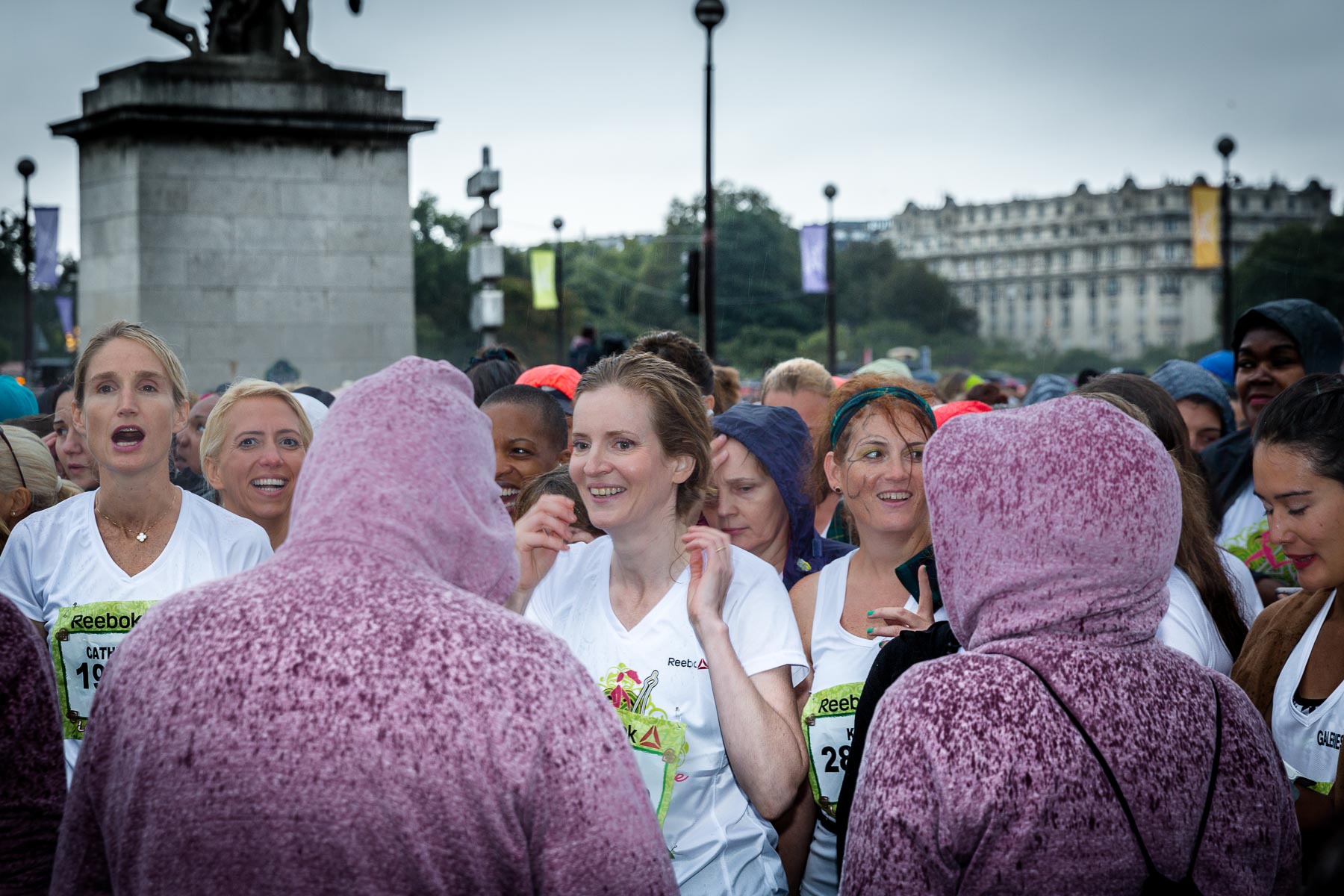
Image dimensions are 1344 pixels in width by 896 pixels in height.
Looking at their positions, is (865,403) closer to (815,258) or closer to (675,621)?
(675,621)

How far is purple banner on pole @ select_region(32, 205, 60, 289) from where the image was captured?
85.3 ft

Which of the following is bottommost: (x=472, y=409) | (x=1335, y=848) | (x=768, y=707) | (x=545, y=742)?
(x=768, y=707)

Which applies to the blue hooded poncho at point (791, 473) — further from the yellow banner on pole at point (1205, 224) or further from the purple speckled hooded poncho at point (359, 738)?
the yellow banner on pole at point (1205, 224)

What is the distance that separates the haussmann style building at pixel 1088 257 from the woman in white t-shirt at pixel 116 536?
126244mm

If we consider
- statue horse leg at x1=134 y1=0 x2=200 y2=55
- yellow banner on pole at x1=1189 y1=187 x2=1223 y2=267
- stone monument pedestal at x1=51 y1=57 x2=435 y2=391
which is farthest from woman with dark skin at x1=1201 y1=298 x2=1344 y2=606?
yellow banner on pole at x1=1189 y1=187 x2=1223 y2=267

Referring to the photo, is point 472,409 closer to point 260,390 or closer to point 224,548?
point 224,548

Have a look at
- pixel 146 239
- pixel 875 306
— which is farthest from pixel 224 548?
pixel 875 306

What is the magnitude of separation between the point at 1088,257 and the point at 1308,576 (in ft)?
463

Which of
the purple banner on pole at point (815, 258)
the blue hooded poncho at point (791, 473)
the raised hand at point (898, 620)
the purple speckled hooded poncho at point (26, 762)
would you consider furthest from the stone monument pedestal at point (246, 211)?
the purple banner on pole at point (815, 258)

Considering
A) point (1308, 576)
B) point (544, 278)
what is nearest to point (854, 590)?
point (1308, 576)

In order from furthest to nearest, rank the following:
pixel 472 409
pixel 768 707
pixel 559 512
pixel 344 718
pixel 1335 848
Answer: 1. pixel 559 512
2. pixel 768 707
3. pixel 472 409
4. pixel 344 718
5. pixel 1335 848

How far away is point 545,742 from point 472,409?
2.01 feet

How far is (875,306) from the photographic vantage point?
363 ft

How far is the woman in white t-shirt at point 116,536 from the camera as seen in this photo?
3854mm
